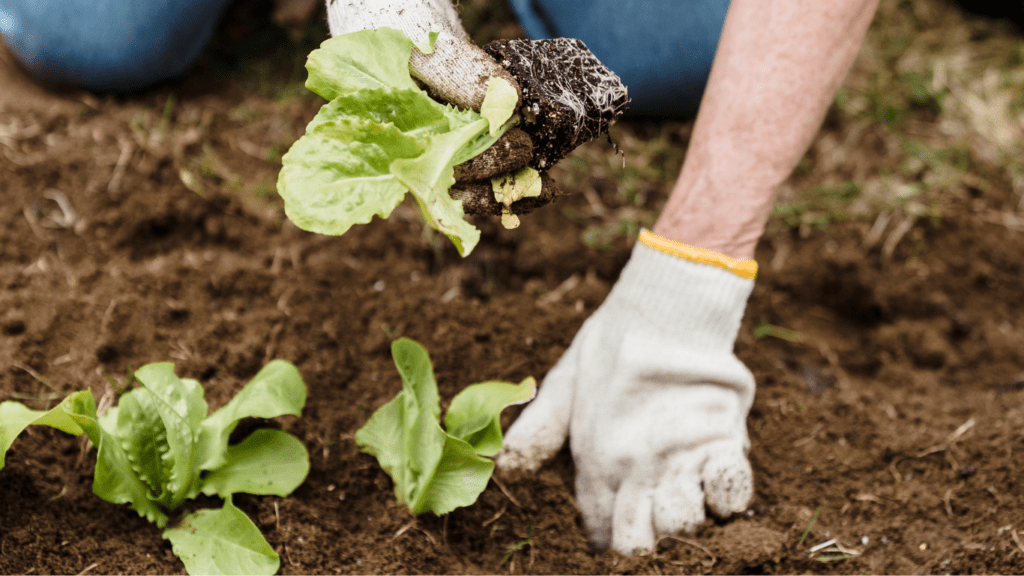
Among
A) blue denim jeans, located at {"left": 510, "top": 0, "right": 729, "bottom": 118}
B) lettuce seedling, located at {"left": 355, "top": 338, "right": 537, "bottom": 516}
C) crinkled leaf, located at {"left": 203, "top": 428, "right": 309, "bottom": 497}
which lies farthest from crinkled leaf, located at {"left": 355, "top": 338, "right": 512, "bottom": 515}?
blue denim jeans, located at {"left": 510, "top": 0, "right": 729, "bottom": 118}

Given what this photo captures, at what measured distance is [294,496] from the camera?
1.41 metres

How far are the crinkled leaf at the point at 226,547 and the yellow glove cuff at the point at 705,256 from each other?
0.99m

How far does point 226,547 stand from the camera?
123cm

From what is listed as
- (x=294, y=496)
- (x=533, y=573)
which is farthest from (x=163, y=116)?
(x=533, y=573)

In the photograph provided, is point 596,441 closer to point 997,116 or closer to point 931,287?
point 931,287

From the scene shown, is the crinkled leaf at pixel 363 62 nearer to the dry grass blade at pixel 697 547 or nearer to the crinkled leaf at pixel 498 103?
the crinkled leaf at pixel 498 103

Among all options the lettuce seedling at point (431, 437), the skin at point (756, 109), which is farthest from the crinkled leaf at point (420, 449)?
the skin at point (756, 109)

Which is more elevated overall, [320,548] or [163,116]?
[163,116]

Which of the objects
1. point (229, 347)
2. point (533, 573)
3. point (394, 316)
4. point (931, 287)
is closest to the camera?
point (533, 573)

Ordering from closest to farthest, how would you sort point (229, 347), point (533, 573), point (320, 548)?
point (320, 548)
point (533, 573)
point (229, 347)

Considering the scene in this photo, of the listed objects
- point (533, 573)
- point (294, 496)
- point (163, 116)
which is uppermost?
point (163, 116)

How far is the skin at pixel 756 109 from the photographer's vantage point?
1375 millimetres

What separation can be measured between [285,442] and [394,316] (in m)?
0.47

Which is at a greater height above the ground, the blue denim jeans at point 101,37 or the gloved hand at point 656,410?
the blue denim jeans at point 101,37
